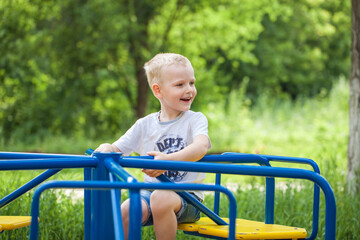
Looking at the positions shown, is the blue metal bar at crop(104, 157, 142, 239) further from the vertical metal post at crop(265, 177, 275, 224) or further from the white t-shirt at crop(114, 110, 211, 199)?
the vertical metal post at crop(265, 177, 275, 224)

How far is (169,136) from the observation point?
2.92m

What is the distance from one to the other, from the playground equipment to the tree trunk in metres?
2.48

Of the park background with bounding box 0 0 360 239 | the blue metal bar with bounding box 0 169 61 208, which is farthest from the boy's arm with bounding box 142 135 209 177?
the park background with bounding box 0 0 360 239

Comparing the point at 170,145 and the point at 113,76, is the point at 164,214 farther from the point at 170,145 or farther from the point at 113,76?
the point at 113,76

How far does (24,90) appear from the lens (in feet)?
40.6

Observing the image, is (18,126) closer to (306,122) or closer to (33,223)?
(306,122)

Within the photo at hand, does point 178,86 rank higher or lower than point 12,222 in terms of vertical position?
higher

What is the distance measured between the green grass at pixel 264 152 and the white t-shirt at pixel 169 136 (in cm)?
110

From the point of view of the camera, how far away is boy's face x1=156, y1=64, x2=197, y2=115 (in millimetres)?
2893

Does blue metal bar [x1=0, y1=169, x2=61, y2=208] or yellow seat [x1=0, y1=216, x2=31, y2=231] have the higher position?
Result: blue metal bar [x1=0, y1=169, x2=61, y2=208]

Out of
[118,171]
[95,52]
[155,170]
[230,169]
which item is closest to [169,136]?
[155,170]

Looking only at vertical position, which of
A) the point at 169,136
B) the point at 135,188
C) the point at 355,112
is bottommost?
the point at 135,188

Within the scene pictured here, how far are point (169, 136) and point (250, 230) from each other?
719mm

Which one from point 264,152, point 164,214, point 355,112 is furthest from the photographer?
point 264,152
